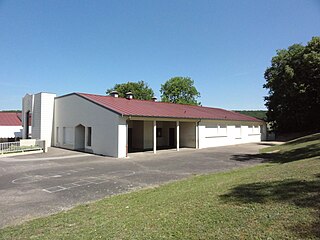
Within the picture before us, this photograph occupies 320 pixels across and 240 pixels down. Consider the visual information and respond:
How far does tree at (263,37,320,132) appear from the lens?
32375mm

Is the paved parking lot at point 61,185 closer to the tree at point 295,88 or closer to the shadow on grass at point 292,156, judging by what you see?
→ the shadow on grass at point 292,156

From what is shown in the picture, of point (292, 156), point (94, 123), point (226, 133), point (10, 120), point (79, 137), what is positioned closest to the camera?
point (292, 156)

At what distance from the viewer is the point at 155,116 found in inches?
800

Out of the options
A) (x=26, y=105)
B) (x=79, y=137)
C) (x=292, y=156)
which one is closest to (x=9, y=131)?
(x=26, y=105)

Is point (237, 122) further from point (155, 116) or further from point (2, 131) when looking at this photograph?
point (2, 131)

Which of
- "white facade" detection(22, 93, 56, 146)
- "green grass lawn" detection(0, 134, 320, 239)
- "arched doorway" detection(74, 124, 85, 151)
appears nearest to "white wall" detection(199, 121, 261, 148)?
"arched doorway" detection(74, 124, 85, 151)

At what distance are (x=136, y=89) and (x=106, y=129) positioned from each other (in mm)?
48262

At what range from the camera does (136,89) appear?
66.9 meters

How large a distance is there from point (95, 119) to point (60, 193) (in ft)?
41.5

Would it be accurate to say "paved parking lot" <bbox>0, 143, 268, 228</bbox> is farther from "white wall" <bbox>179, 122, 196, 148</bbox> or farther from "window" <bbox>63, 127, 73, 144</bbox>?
"white wall" <bbox>179, 122, 196, 148</bbox>

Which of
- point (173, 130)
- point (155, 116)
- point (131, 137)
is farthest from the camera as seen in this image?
point (173, 130)

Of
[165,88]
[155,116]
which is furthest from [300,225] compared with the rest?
[165,88]

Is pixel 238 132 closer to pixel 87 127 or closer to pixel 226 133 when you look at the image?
pixel 226 133

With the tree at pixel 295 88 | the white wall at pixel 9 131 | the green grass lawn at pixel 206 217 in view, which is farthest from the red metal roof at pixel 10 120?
the green grass lawn at pixel 206 217
